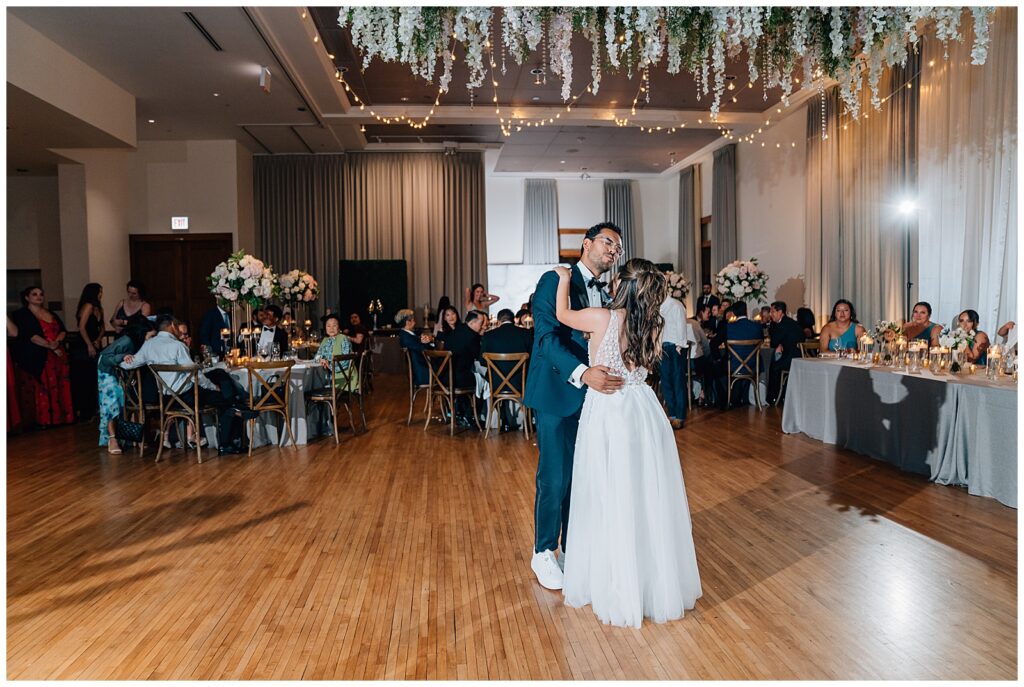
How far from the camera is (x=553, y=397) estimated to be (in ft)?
11.7

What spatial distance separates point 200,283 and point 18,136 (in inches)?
175

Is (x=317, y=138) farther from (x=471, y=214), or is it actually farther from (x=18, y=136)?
(x=18, y=136)

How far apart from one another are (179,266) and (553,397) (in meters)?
11.6

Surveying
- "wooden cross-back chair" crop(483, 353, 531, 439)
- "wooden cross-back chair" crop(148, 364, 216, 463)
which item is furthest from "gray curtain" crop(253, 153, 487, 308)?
"wooden cross-back chair" crop(148, 364, 216, 463)

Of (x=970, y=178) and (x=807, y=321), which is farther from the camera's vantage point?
(x=807, y=321)

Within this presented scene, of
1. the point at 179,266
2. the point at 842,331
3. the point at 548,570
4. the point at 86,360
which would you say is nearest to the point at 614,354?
the point at 548,570

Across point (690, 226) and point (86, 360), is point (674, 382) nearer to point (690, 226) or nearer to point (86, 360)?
point (86, 360)

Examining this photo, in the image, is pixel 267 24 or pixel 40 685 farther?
pixel 267 24

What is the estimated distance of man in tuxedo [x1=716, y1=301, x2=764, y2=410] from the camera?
9.51m

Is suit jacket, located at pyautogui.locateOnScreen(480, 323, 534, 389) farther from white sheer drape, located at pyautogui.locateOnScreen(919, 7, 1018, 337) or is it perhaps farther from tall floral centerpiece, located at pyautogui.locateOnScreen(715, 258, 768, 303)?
tall floral centerpiece, located at pyautogui.locateOnScreen(715, 258, 768, 303)

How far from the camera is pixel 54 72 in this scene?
7.95 metres

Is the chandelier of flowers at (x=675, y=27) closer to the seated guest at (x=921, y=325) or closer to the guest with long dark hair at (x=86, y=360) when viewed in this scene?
the seated guest at (x=921, y=325)

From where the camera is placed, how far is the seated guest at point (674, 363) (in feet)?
26.9

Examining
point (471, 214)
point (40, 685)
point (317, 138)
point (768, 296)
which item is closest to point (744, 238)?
point (768, 296)
